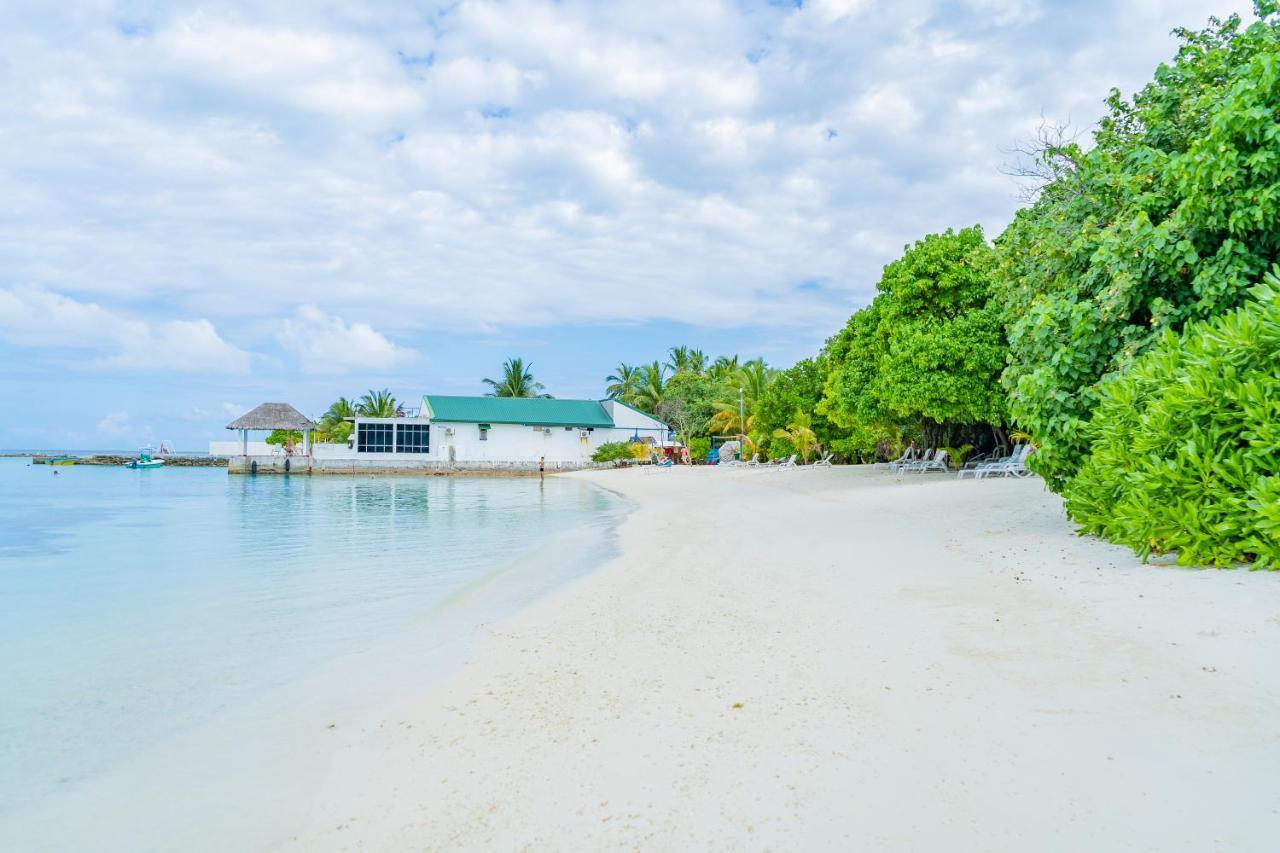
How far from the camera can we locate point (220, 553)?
1354 centimetres

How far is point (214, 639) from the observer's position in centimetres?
718

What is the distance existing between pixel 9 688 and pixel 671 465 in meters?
38.6

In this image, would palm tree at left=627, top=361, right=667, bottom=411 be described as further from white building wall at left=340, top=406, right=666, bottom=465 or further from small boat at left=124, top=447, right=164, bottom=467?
small boat at left=124, top=447, right=164, bottom=467

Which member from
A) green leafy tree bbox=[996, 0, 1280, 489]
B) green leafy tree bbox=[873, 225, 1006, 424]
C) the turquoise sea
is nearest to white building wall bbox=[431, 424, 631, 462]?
the turquoise sea

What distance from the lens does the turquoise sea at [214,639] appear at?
161 inches

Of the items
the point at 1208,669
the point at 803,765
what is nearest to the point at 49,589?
the point at 803,765

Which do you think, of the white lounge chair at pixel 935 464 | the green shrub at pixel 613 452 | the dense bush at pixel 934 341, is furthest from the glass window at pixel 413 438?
the white lounge chair at pixel 935 464

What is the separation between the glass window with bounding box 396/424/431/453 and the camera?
45219 millimetres

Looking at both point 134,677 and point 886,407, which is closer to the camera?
point 134,677

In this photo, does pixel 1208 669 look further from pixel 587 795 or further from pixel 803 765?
pixel 587 795

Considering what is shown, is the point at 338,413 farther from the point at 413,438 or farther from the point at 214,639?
the point at 214,639

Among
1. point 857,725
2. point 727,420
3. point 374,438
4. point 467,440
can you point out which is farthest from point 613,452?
point 857,725

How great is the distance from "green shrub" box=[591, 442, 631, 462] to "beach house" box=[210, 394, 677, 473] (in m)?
1.21

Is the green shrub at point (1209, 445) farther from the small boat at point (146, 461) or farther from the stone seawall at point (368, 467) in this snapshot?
the small boat at point (146, 461)
